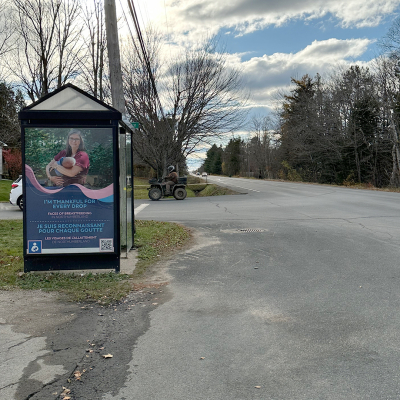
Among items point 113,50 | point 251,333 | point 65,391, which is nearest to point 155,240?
point 113,50

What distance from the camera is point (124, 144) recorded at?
7918 mm

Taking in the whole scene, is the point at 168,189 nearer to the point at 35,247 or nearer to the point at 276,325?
the point at 35,247

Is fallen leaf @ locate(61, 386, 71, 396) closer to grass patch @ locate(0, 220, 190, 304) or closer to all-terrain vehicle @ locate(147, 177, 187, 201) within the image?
grass patch @ locate(0, 220, 190, 304)

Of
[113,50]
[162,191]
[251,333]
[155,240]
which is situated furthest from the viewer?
[162,191]

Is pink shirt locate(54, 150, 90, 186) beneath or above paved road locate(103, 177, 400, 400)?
above

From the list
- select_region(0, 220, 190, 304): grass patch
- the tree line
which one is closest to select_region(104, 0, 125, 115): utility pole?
select_region(0, 220, 190, 304): grass patch

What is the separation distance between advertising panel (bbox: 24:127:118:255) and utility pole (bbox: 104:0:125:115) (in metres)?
3.91

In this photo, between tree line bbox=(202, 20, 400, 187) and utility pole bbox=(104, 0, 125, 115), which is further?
tree line bbox=(202, 20, 400, 187)

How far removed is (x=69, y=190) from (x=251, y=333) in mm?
3478

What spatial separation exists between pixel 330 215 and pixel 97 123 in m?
9.23

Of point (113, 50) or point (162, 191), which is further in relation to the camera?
point (162, 191)

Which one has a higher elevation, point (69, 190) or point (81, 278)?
point (69, 190)

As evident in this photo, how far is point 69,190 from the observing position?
6.35m

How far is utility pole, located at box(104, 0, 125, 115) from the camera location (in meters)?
9.68
